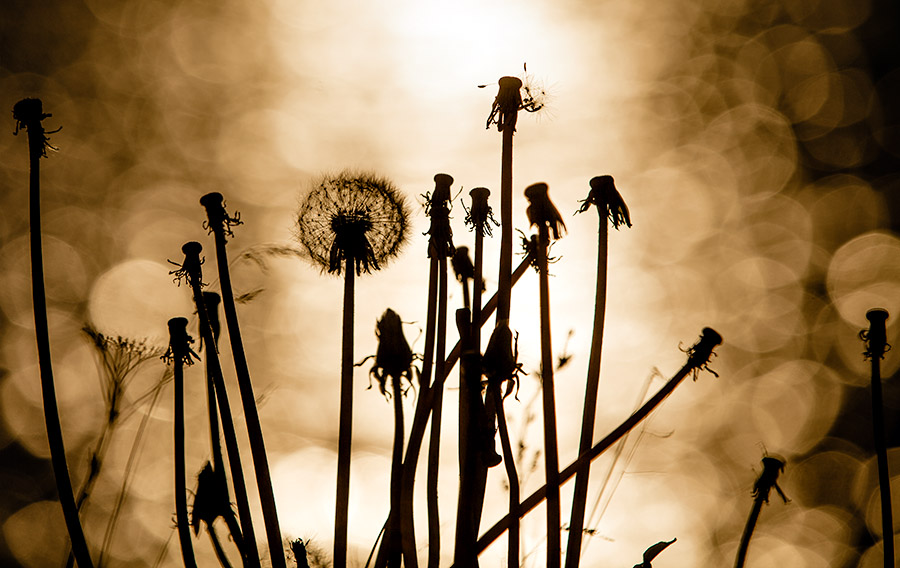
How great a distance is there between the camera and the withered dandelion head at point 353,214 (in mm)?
1588

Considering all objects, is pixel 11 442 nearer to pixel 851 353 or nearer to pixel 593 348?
pixel 593 348

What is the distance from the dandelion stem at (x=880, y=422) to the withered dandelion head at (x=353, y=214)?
85cm

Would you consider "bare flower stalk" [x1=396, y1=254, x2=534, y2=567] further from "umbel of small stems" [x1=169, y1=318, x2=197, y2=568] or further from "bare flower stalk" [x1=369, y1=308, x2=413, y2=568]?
"umbel of small stems" [x1=169, y1=318, x2=197, y2=568]

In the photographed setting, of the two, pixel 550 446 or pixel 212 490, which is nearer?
pixel 550 446

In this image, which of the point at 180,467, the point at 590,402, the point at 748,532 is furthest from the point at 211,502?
the point at 748,532

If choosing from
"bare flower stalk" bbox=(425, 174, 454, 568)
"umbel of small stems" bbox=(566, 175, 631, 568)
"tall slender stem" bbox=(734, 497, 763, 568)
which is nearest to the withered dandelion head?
"bare flower stalk" bbox=(425, 174, 454, 568)

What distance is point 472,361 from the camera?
100 cm

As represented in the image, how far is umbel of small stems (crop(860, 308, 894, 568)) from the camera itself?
4.20ft

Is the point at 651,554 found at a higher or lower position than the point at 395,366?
lower

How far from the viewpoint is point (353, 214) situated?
1539 millimetres

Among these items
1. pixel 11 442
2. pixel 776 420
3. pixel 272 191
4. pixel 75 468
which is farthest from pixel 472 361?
pixel 776 420

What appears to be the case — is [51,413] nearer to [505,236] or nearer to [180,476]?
[180,476]

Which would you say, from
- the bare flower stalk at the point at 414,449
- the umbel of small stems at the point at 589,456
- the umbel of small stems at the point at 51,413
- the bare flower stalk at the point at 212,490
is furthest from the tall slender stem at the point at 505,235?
the umbel of small stems at the point at 51,413

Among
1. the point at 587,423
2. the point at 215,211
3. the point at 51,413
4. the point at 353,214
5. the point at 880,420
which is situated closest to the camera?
the point at 51,413
